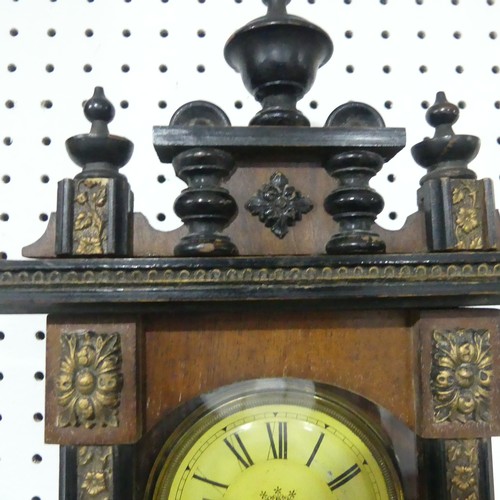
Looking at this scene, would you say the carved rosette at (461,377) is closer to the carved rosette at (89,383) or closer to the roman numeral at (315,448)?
the roman numeral at (315,448)

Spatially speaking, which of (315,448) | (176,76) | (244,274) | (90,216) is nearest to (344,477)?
(315,448)

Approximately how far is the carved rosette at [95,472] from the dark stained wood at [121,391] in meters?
0.01

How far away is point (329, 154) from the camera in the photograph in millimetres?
758

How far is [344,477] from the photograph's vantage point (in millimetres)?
704

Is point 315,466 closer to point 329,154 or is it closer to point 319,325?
point 319,325

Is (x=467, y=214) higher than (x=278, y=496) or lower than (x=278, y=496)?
higher

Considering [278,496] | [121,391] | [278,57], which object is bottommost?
[278,496]

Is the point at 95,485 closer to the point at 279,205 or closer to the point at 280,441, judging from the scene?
the point at 280,441

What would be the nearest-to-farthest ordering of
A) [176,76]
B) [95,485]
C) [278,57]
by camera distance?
1. [95,485]
2. [278,57]
3. [176,76]

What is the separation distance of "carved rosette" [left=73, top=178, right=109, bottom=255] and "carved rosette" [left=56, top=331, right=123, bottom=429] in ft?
0.36

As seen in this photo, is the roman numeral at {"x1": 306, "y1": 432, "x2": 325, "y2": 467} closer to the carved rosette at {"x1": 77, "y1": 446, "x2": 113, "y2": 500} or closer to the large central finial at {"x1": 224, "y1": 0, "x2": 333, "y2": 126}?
the carved rosette at {"x1": 77, "y1": 446, "x2": 113, "y2": 500}

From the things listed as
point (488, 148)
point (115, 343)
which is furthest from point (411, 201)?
point (115, 343)

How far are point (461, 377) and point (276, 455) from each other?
24cm

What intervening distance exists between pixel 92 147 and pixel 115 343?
24cm
